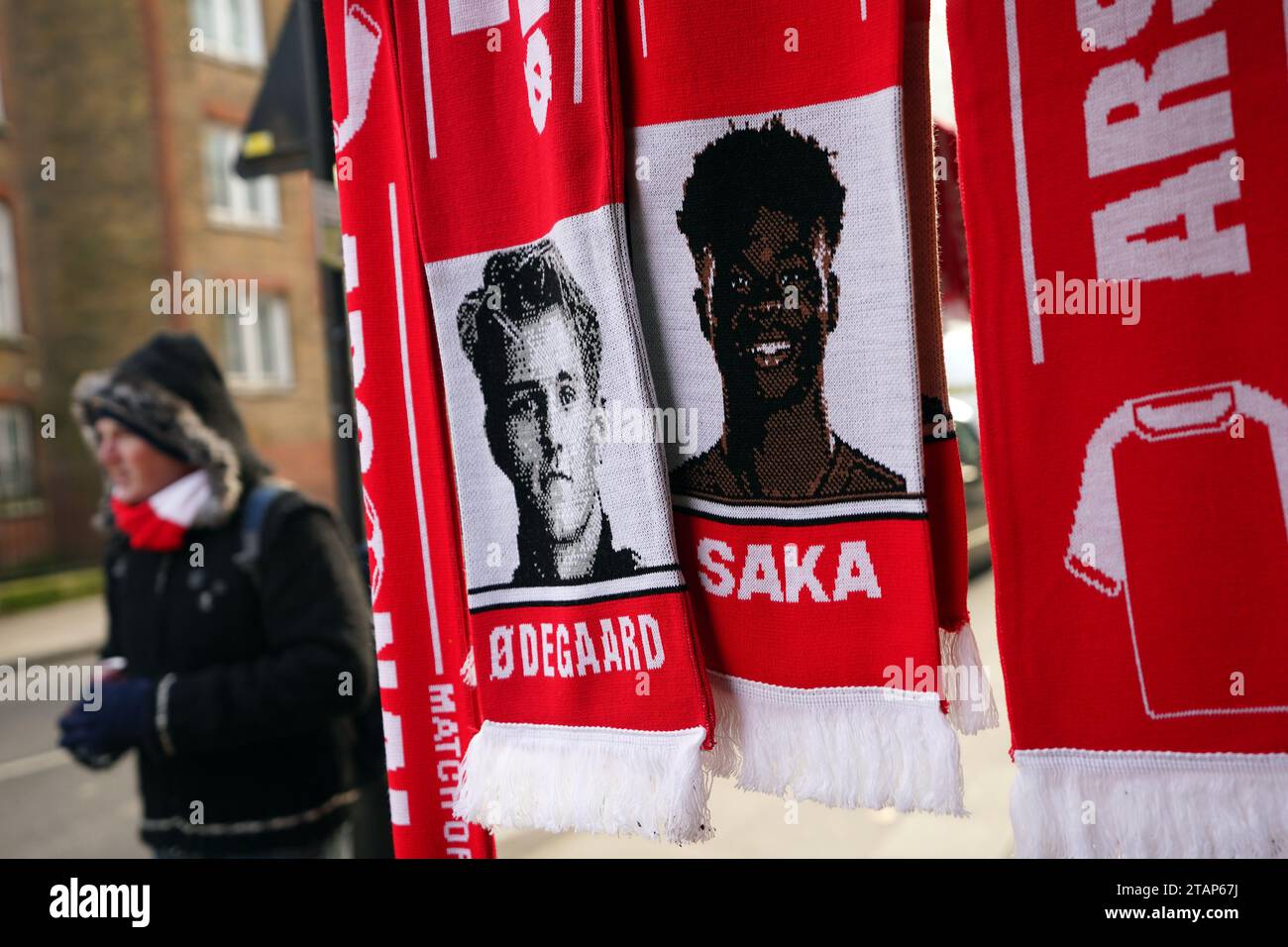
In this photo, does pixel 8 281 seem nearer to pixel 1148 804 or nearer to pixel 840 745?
pixel 840 745

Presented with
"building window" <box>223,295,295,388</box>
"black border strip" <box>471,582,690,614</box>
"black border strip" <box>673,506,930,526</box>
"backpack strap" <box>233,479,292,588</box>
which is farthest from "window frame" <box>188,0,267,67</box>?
"black border strip" <box>673,506,930,526</box>

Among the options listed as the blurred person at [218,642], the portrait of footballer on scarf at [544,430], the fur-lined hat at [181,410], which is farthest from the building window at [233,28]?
the portrait of footballer on scarf at [544,430]

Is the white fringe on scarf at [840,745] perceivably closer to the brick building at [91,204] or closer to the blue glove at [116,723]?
the blue glove at [116,723]

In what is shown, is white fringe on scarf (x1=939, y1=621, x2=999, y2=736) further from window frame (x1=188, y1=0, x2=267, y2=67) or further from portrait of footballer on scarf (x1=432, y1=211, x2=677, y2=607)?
window frame (x1=188, y1=0, x2=267, y2=67)

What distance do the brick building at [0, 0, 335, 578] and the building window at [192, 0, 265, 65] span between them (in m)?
0.01

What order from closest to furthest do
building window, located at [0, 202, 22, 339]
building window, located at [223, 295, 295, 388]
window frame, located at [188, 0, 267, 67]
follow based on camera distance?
1. building window, located at [0, 202, 22, 339]
2. window frame, located at [188, 0, 267, 67]
3. building window, located at [223, 295, 295, 388]

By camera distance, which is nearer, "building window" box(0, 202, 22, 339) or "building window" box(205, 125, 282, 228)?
"building window" box(0, 202, 22, 339)

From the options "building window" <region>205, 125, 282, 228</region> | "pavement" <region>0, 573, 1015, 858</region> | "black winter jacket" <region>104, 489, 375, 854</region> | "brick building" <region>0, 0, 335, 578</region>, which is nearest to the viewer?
"black winter jacket" <region>104, 489, 375, 854</region>

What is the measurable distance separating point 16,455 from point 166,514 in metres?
9.25

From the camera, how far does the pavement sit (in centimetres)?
200

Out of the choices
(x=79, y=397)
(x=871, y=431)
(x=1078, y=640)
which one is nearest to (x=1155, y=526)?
(x=1078, y=640)

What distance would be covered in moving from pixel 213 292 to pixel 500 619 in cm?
91

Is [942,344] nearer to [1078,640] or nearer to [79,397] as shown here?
[1078,640]
